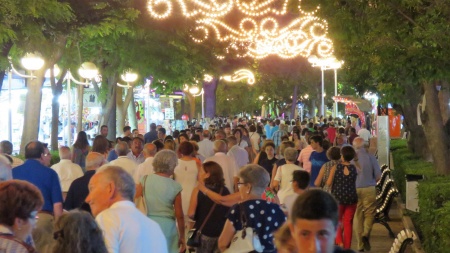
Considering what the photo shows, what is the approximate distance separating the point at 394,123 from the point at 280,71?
1256 inches

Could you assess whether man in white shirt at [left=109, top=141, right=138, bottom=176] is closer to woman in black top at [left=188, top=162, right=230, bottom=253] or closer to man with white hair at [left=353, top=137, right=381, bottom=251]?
woman in black top at [left=188, top=162, right=230, bottom=253]

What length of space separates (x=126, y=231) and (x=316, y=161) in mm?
9559

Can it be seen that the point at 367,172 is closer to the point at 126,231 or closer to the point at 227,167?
the point at 227,167

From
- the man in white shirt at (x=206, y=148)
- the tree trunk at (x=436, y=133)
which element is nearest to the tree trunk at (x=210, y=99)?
the man in white shirt at (x=206, y=148)

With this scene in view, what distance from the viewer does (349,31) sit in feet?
47.3

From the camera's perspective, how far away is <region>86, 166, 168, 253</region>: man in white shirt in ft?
19.2

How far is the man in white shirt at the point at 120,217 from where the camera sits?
19.2ft

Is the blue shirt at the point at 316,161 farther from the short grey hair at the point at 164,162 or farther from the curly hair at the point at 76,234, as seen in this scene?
the curly hair at the point at 76,234

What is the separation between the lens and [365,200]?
14273 mm

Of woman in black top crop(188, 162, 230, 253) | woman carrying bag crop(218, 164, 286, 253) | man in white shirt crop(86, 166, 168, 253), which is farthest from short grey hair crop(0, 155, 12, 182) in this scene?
woman in black top crop(188, 162, 230, 253)

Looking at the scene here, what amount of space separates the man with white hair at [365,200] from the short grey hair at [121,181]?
27.6 feet

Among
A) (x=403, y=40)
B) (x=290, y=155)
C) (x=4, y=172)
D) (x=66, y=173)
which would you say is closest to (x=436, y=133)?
(x=403, y=40)

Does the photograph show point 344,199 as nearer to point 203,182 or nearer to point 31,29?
point 203,182

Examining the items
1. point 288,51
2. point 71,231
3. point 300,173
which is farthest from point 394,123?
point 71,231
